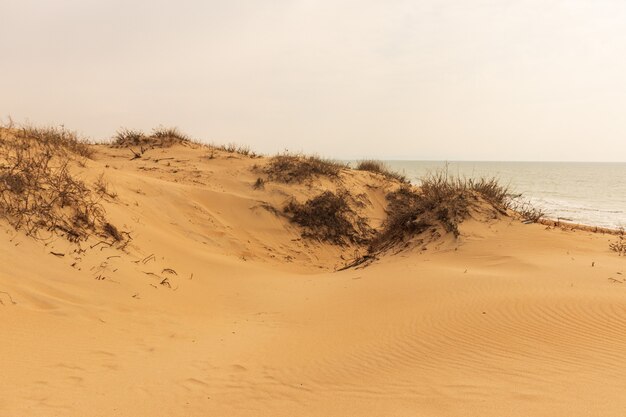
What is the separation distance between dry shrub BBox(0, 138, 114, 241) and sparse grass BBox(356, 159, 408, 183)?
40.4 feet

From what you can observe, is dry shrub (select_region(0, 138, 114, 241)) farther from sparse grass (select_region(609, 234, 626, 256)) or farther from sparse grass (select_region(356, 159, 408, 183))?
sparse grass (select_region(356, 159, 408, 183))

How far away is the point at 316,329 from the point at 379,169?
47.6 ft

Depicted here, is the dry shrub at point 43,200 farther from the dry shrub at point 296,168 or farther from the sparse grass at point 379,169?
the sparse grass at point 379,169

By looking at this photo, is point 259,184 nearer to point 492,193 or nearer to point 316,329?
Result: point 492,193

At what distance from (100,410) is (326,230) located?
30.2 feet

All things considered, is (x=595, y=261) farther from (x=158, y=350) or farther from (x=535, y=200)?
(x=535, y=200)

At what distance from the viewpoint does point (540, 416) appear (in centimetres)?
270

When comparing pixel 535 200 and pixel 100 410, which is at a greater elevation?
pixel 535 200

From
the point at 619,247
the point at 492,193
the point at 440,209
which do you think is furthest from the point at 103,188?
the point at 619,247

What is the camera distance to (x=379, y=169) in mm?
18875

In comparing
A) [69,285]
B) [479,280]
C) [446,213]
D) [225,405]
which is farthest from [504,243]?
[69,285]

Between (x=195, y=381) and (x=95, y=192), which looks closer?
(x=195, y=381)

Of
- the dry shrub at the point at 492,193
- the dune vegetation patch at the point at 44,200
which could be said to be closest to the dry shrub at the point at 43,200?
the dune vegetation patch at the point at 44,200

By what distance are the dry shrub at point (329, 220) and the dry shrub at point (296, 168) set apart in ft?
4.11
